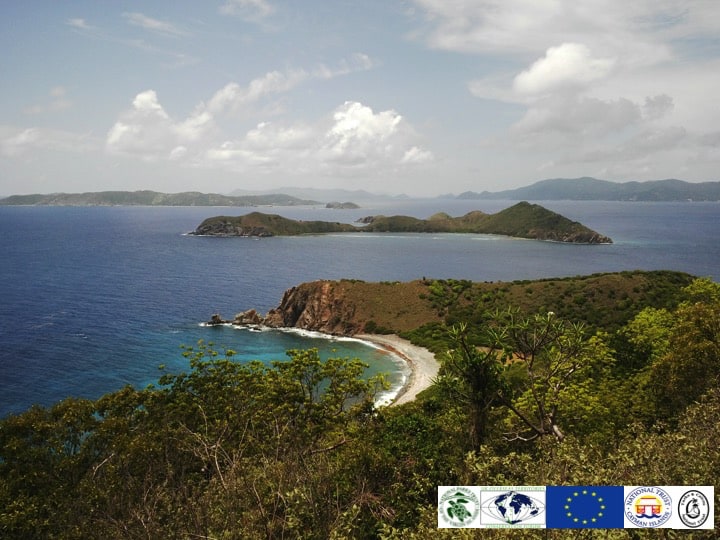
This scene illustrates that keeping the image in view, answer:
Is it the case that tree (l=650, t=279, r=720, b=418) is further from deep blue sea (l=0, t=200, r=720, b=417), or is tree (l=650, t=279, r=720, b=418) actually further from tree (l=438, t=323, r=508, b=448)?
deep blue sea (l=0, t=200, r=720, b=417)

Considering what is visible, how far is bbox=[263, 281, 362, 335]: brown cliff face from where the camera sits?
310 feet

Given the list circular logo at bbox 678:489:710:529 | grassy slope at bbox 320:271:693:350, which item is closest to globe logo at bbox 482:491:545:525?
circular logo at bbox 678:489:710:529

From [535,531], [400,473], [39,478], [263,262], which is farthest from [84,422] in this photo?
[263,262]

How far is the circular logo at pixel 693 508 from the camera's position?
36.0ft

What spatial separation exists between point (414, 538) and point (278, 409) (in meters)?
19.2

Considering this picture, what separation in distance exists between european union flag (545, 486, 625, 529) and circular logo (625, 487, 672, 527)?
218 mm

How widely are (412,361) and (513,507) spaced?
208ft

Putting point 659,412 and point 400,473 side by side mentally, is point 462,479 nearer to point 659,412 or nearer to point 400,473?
point 400,473

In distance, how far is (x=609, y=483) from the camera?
42.9 feet

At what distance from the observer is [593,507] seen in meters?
11.1

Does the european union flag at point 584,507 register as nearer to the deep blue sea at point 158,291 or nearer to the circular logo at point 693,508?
the circular logo at point 693,508

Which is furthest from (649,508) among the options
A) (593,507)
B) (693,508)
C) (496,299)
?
(496,299)

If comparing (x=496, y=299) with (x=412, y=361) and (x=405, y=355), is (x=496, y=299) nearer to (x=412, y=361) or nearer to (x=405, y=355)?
(x=405, y=355)

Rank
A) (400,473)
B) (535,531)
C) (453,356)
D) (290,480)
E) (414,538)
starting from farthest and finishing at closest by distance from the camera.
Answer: (453,356)
(400,473)
(290,480)
(414,538)
(535,531)
